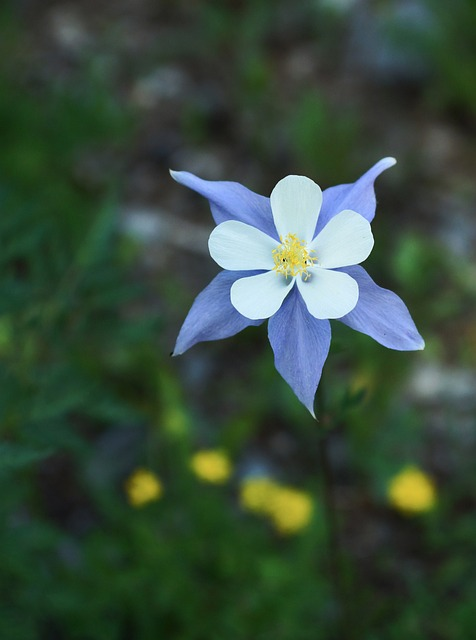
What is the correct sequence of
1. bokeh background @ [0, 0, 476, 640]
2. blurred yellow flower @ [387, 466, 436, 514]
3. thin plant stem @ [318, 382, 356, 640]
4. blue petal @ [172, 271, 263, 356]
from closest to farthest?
blue petal @ [172, 271, 263, 356]
thin plant stem @ [318, 382, 356, 640]
bokeh background @ [0, 0, 476, 640]
blurred yellow flower @ [387, 466, 436, 514]

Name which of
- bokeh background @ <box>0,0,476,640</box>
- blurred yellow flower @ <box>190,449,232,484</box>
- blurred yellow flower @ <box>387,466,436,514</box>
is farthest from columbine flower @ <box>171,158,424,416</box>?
blurred yellow flower @ <box>387,466,436,514</box>

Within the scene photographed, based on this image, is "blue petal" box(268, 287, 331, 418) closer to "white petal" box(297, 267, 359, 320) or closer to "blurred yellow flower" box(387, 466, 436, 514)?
"white petal" box(297, 267, 359, 320)

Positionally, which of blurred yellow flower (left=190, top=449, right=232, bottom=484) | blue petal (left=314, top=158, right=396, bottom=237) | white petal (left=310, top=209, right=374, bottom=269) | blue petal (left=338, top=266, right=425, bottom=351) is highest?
blue petal (left=314, top=158, right=396, bottom=237)

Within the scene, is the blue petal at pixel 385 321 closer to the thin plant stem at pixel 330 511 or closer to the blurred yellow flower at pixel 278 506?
the thin plant stem at pixel 330 511

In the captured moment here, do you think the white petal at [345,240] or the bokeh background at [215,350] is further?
the bokeh background at [215,350]

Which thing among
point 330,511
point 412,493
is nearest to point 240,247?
point 330,511

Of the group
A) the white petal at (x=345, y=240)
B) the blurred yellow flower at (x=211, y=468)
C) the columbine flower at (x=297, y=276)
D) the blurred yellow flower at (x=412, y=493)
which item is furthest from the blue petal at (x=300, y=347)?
the blurred yellow flower at (x=412, y=493)

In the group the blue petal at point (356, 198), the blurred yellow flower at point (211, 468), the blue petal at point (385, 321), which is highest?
the blue petal at point (356, 198)
